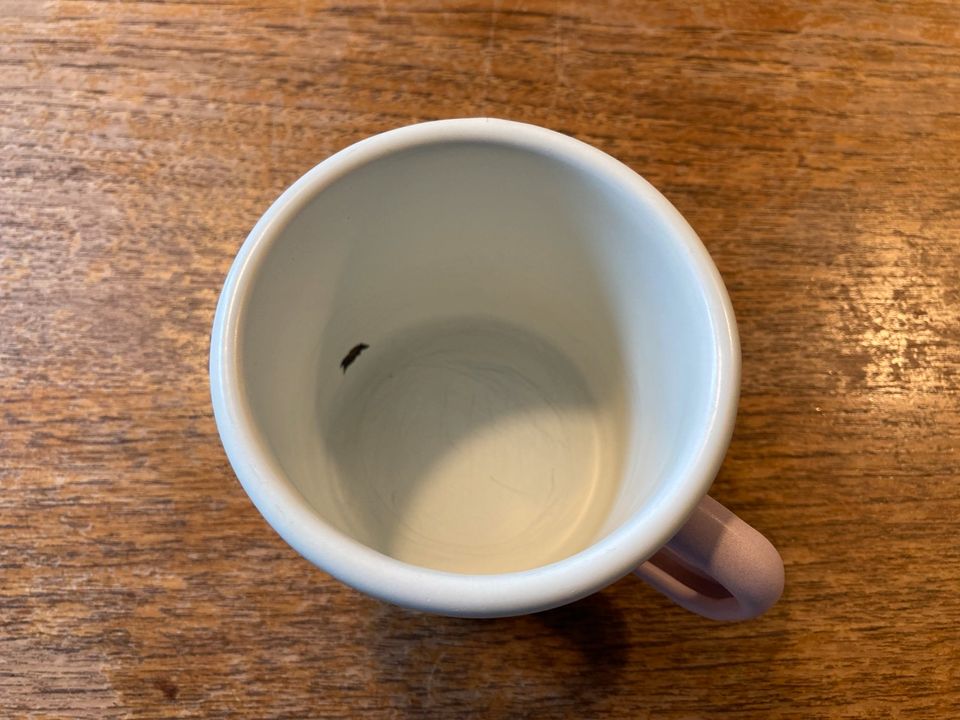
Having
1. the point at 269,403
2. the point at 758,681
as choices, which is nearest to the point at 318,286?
the point at 269,403

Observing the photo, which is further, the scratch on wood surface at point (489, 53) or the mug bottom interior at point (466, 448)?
the scratch on wood surface at point (489, 53)

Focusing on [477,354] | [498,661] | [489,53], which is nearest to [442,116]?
[489,53]

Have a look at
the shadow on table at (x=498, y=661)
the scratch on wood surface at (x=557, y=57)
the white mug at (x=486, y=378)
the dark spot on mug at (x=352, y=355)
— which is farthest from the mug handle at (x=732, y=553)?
the scratch on wood surface at (x=557, y=57)

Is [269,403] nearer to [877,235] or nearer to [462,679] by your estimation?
[462,679]

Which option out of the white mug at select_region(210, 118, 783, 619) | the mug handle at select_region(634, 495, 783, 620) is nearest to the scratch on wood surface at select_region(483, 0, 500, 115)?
the white mug at select_region(210, 118, 783, 619)

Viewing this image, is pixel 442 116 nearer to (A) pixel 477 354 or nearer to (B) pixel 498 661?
(A) pixel 477 354

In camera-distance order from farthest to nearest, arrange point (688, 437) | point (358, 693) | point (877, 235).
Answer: point (877, 235) → point (358, 693) → point (688, 437)

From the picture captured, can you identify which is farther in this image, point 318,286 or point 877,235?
point 877,235

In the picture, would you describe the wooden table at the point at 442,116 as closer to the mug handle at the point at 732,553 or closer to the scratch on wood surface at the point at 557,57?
the scratch on wood surface at the point at 557,57
